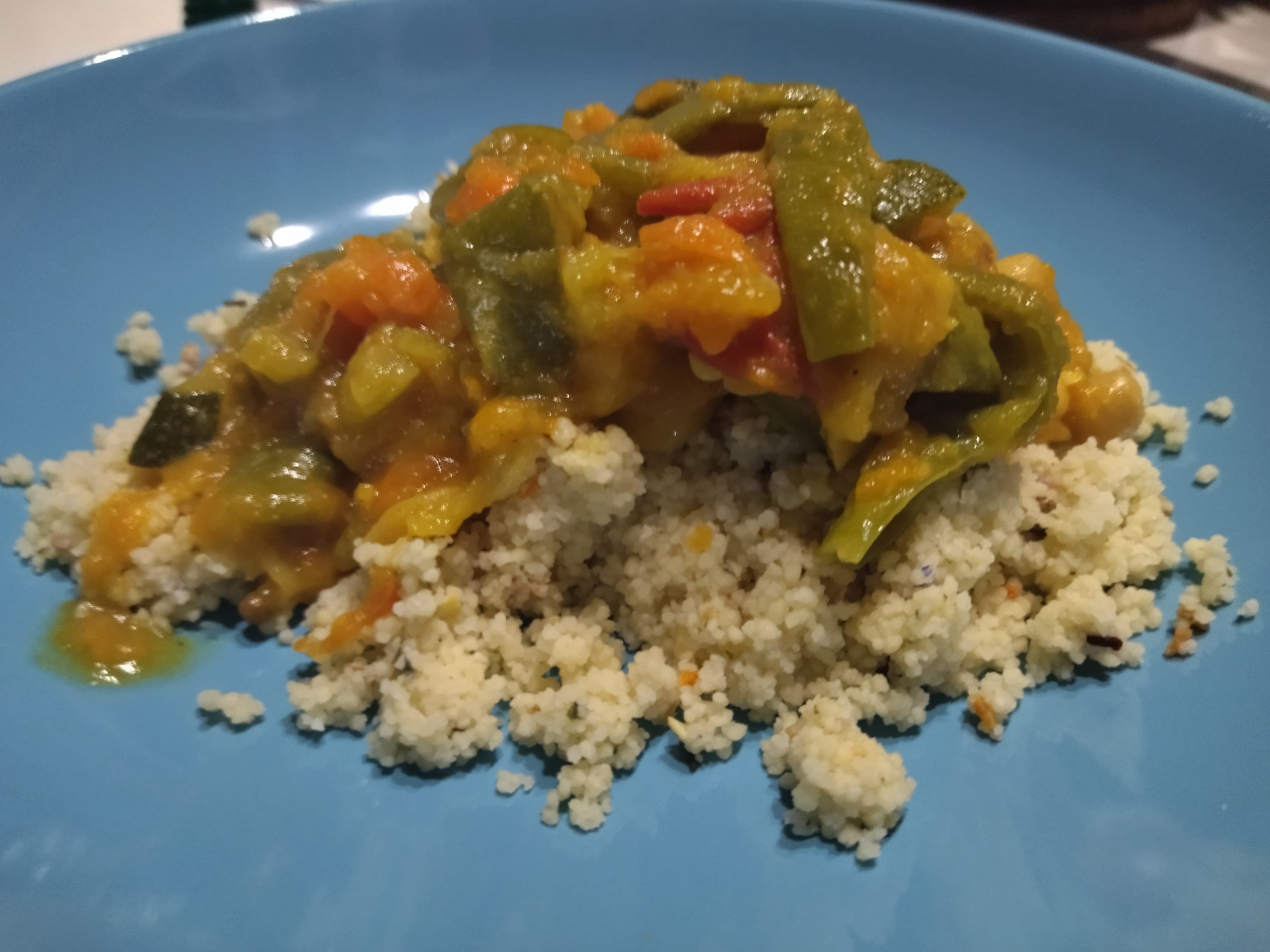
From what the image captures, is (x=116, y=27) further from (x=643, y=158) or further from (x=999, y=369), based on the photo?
(x=999, y=369)

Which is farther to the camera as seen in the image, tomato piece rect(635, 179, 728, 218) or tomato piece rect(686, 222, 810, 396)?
tomato piece rect(635, 179, 728, 218)

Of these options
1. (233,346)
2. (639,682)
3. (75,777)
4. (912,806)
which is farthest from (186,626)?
(912,806)

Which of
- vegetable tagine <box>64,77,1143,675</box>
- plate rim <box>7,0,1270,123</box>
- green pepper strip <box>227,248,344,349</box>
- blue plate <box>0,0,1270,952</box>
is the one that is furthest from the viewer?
plate rim <box>7,0,1270,123</box>

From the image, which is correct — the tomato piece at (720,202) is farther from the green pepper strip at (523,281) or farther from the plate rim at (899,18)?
the plate rim at (899,18)

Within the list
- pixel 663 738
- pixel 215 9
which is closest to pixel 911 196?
pixel 663 738

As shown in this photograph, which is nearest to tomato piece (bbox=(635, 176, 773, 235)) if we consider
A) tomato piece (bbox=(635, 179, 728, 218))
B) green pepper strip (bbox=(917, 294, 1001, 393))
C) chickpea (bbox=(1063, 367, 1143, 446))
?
tomato piece (bbox=(635, 179, 728, 218))

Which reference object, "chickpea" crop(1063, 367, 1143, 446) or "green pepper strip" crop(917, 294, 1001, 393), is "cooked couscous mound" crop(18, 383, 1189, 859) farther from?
"green pepper strip" crop(917, 294, 1001, 393)

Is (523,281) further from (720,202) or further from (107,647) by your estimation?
(107,647)
